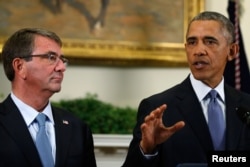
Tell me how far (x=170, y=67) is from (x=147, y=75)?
193 millimetres

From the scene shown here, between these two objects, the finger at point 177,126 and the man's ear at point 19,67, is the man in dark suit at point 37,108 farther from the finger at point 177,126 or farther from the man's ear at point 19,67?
the finger at point 177,126

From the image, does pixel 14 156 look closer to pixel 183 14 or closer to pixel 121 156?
pixel 121 156

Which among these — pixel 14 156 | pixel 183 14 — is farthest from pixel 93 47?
pixel 14 156

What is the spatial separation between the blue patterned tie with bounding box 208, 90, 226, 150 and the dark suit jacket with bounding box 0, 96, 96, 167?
19.5 inches

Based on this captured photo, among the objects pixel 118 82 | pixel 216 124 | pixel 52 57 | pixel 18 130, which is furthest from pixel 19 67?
pixel 118 82

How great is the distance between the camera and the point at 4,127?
210 centimetres

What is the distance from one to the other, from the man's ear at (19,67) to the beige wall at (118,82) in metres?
1.93

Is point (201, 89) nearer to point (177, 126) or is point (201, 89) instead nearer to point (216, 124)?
point (216, 124)

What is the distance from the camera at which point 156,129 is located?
6.06 ft

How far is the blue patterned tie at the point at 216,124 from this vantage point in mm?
2133

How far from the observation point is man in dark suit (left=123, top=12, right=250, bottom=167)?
1.94 m

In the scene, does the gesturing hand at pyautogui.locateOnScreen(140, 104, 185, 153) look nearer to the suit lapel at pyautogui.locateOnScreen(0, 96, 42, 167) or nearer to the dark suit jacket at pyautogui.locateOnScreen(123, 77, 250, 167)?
the dark suit jacket at pyautogui.locateOnScreen(123, 77, 250, 167)

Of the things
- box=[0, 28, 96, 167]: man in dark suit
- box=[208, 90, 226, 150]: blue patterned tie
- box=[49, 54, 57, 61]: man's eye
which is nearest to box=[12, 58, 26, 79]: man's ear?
box=[0, 28, 96, 167]: man in dark suit

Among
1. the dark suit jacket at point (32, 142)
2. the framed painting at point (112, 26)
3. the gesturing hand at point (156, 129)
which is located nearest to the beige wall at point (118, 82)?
the framed painting at point (112, 26)
